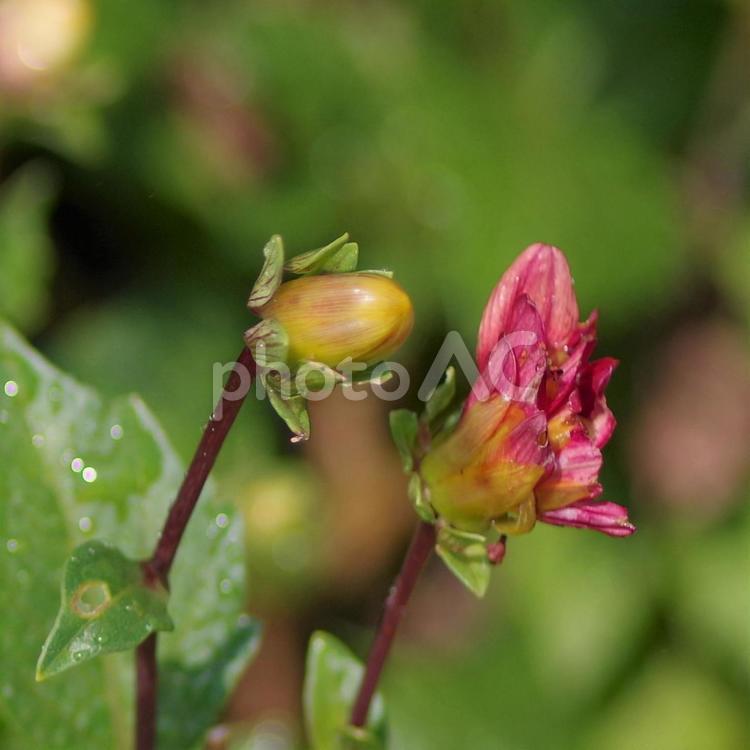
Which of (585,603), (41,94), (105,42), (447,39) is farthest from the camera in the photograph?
(447,39)

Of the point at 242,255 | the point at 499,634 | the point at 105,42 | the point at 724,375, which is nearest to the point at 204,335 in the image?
the point at 242,255

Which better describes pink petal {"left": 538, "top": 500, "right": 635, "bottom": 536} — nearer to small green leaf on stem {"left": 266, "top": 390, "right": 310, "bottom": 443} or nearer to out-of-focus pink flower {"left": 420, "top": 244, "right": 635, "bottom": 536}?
out-of-focus pink flower {"left": 420, "top": 244, "right": 635, "bottom": 536}

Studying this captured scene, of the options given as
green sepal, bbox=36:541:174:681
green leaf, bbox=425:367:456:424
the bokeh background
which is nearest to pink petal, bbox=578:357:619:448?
green leaf, bbox=425:367:456:424

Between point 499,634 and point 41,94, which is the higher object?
point 41,94

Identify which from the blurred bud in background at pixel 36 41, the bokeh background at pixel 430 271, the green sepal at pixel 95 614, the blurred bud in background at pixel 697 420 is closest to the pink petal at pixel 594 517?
the green sepal at pixel 95 614

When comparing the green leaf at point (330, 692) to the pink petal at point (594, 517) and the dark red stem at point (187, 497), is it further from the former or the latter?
the pink petal at point (594, 517)

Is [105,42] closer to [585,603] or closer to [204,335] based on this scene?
[204,335]

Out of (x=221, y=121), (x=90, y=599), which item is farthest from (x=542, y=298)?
(x=221, y=121)
